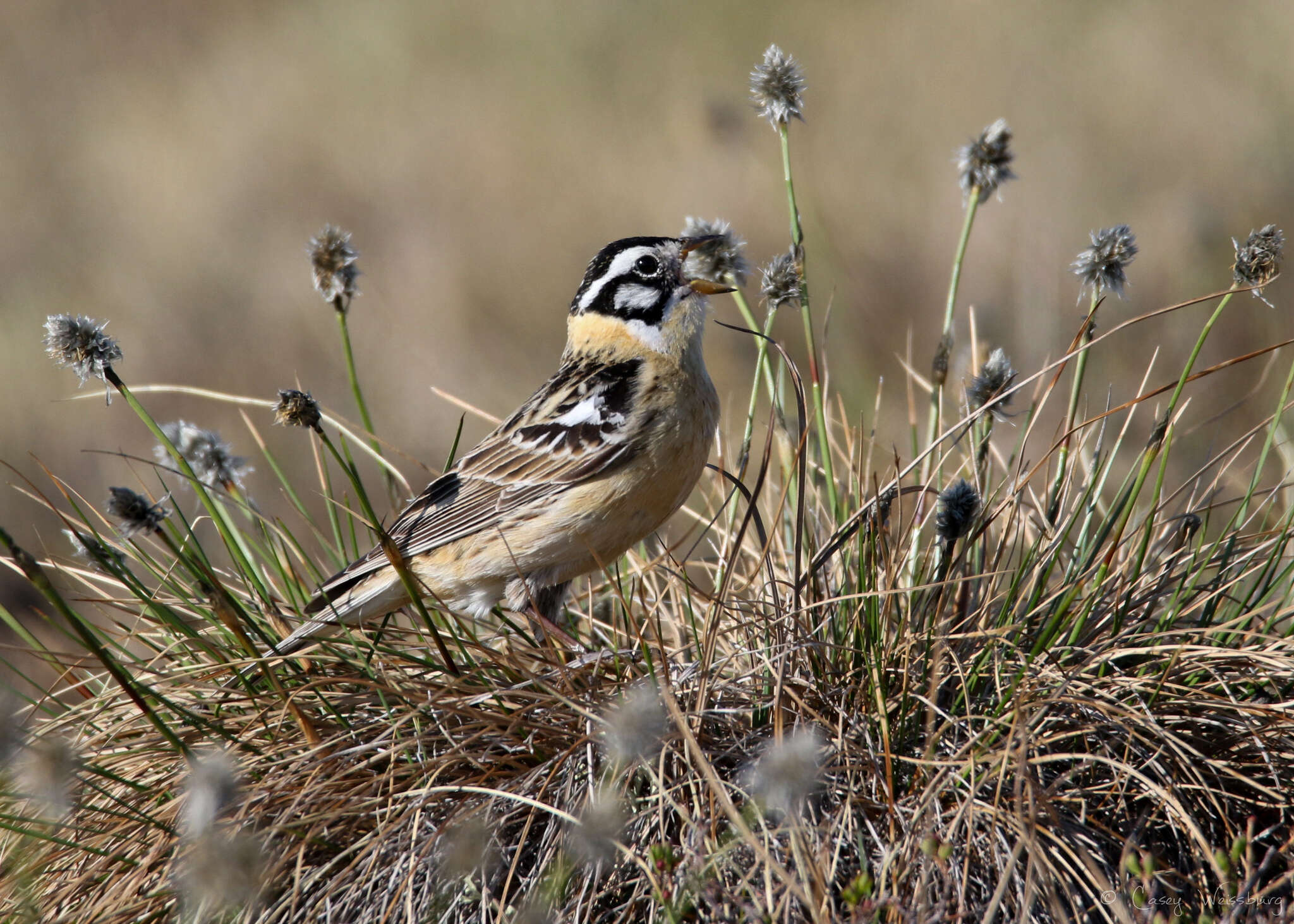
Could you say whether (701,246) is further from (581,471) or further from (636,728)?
(636,728)

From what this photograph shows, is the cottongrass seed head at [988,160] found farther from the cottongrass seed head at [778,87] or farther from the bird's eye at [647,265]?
the bird's eye at [647,265]

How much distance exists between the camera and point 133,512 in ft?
10.9

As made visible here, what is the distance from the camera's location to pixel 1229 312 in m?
8.91

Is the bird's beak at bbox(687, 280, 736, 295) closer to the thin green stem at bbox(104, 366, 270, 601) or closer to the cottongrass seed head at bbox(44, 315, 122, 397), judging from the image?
the thin green stem at bbox(104, 366, 270, 601)

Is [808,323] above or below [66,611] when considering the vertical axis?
below

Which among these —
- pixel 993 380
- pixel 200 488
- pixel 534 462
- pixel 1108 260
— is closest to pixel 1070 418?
pixel 993 380

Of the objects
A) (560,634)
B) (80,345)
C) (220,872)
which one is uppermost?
(80,345)

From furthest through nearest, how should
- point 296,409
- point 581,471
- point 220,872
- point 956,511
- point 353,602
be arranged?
point 581,471 < point 353,602 < point 956,511 < point 296,409 < point 220,872

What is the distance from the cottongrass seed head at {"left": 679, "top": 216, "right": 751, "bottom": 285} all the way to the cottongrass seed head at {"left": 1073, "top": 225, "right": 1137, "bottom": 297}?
144 centimetres

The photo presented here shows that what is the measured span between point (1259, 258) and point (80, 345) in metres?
3.88

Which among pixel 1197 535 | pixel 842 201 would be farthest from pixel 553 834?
pixel 842 201

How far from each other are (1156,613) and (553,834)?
8.61 ft

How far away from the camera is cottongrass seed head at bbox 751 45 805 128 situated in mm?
4660

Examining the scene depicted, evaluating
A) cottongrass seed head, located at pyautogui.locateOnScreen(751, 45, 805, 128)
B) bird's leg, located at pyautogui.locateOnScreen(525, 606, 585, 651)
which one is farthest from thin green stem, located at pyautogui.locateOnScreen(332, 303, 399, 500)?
cottongrass seed head, located at pyautogui.locateOnScreen(751, 45, 805, 128)
